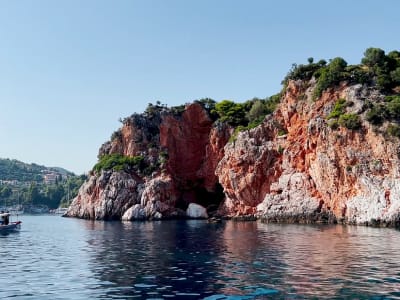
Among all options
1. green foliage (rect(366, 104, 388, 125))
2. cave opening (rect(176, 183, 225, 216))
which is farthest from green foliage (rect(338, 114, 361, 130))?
cave opening (rect(176, 183, 225, 216))

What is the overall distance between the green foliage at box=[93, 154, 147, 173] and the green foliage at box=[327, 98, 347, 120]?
55.2 meters

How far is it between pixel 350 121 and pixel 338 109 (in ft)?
19.8

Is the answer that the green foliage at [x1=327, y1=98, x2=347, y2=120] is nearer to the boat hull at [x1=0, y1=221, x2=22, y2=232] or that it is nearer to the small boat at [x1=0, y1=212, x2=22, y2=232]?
the boat hull at [x1=0, y1=221, x2=22, y2=232]

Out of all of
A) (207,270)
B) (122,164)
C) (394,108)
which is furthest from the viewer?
(122,164)

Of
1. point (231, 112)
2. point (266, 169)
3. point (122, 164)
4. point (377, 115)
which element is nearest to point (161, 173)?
point (122, 164)

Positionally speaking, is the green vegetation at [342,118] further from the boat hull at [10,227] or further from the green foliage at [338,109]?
the boat hull at [10,227]

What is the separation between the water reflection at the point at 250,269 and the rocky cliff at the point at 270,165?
27723mm

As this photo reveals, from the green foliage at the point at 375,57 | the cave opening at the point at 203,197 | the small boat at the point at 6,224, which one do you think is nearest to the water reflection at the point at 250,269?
the small boat at the point at 6,224

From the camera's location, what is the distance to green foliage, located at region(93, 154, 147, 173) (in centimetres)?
11669

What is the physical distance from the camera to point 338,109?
80.8 metres

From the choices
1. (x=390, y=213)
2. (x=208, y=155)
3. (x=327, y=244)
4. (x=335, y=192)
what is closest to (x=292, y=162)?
(x=335, y=192)

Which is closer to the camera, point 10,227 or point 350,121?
point 10,227

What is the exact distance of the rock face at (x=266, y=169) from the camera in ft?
233

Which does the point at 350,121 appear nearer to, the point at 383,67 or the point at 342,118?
the point at 342,118
